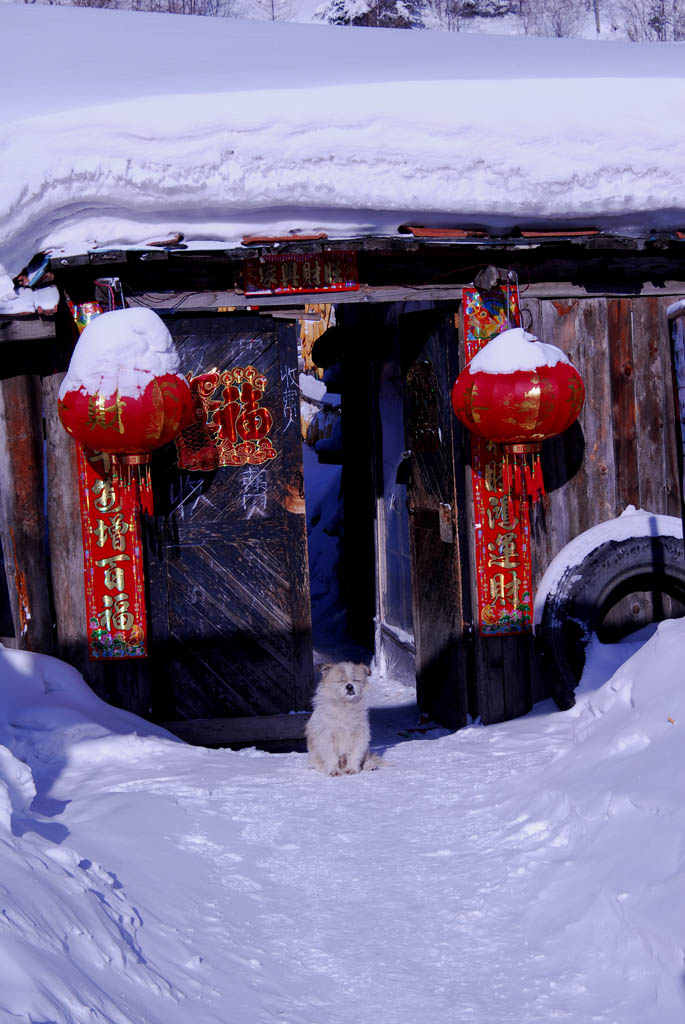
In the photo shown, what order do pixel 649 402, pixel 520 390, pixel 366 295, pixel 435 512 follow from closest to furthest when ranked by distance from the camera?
pixel 520 390 < pixel 366 295 < pixel 649 402 < pixel 435 512

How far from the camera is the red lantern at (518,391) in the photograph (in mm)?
5586

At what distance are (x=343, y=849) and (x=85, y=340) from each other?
286 centimetres

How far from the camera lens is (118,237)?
19.8ft

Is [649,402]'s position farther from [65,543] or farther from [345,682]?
[65,543]

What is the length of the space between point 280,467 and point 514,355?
1654 mm

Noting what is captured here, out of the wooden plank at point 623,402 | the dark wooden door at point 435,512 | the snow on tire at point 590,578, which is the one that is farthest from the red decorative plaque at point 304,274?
the snow on tire at point 590,578

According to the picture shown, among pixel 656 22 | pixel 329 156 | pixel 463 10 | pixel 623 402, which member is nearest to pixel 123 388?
pixel 329 156

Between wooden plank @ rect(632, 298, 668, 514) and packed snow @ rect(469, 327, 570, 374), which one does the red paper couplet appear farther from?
wooden plank @ rect(632, 298, 668, 514)

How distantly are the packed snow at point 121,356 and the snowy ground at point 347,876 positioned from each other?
67.3 inches

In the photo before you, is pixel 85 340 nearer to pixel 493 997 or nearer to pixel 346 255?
pixel 346 255

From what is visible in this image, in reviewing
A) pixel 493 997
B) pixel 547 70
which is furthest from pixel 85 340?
pixel 547 70

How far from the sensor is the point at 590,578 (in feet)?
20.7

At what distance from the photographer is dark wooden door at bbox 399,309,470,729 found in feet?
22.0

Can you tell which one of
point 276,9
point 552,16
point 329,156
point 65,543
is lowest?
point 65,543
